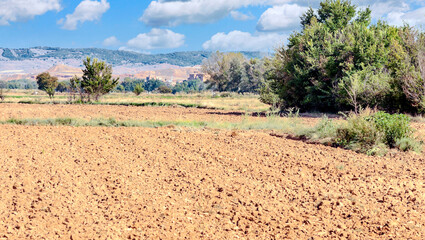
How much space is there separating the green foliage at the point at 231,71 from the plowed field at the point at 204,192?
71.3 m

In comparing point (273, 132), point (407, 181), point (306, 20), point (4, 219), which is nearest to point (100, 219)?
point (4, 219)

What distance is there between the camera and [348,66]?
74.9ft

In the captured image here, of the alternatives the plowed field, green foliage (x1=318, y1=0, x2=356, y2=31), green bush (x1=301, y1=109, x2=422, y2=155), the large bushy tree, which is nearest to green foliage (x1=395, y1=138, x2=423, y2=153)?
green bush (x1=301, y1=109, x2=422, y2=155)

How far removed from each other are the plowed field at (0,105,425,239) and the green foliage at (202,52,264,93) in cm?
7127

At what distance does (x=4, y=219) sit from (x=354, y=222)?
16.9 feet

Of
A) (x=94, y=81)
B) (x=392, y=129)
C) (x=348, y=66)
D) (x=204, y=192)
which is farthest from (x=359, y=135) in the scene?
(x=94, y=81)

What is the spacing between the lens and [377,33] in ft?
81.0

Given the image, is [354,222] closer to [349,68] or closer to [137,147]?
[137,147]

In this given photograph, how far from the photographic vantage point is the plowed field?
19.0 ft

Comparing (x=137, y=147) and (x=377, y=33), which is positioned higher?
(x=377, y=33)

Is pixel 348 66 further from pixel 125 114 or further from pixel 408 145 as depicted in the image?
pixel 125 114

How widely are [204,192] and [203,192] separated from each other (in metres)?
0.02

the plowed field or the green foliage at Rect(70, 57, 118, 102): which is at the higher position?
the green foliage at Rect(70, 57, 118, 102)

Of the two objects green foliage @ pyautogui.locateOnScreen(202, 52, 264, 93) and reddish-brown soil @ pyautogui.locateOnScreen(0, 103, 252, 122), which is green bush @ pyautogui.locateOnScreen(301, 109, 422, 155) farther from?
green foliage @ pyautogui.locateOnScreen(202, 52, 264, 93)
